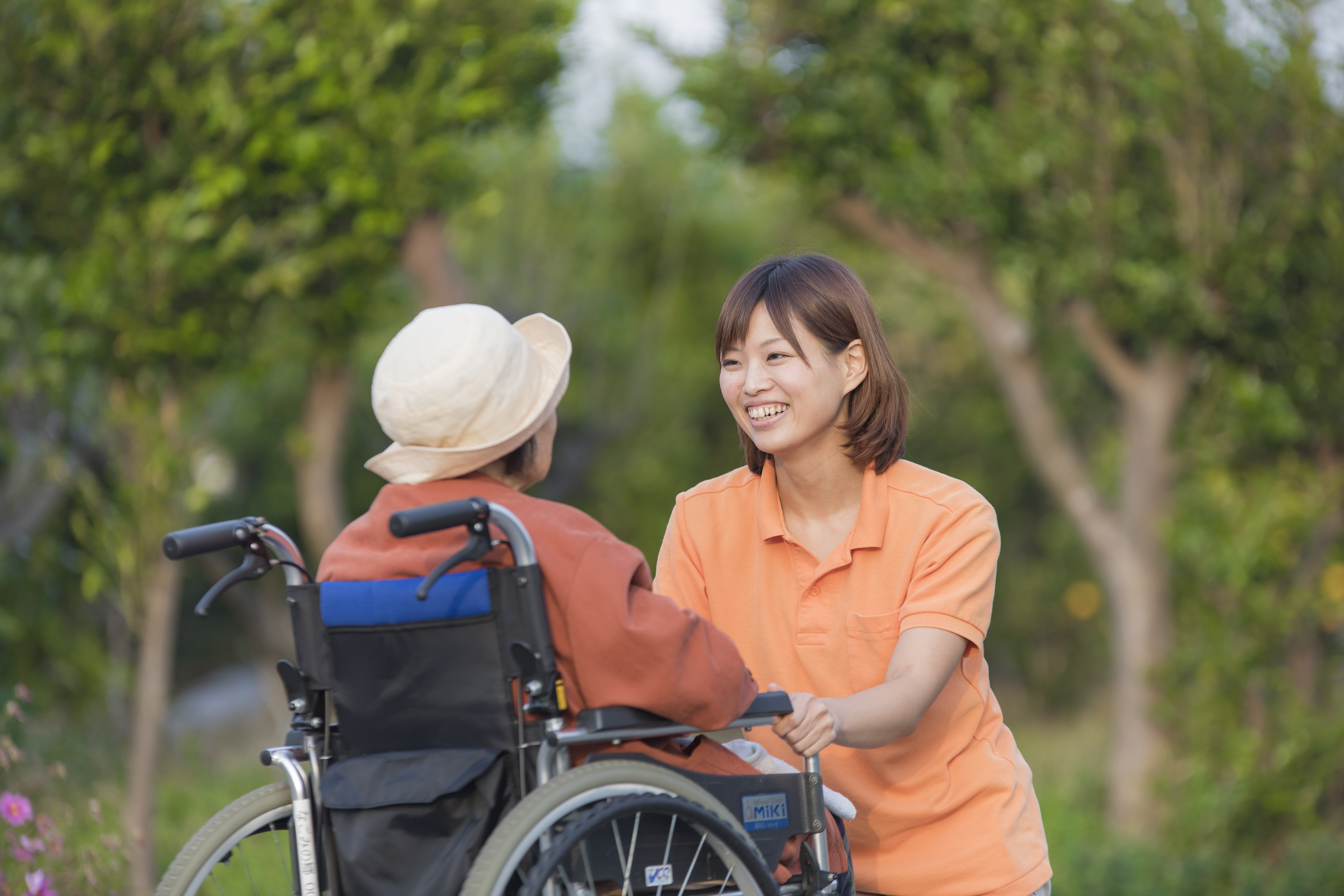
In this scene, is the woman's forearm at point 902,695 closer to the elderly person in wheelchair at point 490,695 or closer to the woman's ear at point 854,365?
the elderly person in wheelchair at point 490,695

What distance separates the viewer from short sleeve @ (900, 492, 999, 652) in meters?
1.83

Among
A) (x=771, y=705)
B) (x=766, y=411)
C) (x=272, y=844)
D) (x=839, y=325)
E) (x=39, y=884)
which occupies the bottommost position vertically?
(x=272, y=844)

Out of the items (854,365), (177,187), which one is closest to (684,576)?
(854,365)

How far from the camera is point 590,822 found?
4.71ft

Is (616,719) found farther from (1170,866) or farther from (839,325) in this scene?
(1170,866)

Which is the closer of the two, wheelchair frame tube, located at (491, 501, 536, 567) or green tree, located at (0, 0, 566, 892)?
wheelchair frame tube, located at (491, 501, 536, 567)

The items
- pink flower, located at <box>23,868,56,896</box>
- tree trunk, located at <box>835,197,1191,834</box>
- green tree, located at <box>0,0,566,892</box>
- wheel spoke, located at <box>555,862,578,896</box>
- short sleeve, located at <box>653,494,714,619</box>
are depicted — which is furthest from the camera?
tree trunk, located at <box>835,197,1191,834</box>

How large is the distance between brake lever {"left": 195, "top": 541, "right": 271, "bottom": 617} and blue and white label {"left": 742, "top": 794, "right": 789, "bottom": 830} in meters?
0.70

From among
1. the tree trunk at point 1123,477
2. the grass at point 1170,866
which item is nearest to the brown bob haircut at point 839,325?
the grass at point 1170,866

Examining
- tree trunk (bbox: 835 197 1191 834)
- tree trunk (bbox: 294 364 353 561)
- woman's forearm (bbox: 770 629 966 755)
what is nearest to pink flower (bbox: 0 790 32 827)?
woman's forearm (bbox: 770 629 966 755)

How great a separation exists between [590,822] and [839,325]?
0.88 m

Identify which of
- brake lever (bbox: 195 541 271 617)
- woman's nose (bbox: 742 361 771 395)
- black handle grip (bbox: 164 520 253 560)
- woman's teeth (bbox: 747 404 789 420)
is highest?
woman's nose (bbox: 742 361 771 395)

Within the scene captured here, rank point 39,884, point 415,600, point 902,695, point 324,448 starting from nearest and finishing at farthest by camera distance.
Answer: point 415,600, point 902,695, point 39,884, point 324,448

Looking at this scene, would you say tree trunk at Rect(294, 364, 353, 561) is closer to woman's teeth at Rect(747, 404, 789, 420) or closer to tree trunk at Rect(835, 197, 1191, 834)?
tree trunk at Rect(835, 197, 1191, 834)
